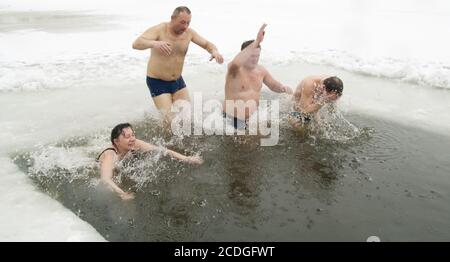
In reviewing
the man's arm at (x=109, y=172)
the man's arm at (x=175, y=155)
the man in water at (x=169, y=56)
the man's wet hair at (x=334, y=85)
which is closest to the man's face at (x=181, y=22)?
the man in water at (x=169, y=56)

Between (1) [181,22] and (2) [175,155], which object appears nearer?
(2) [175,155]

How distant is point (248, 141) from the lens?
16.1 feet

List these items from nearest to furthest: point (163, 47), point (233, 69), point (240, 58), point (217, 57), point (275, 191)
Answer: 1. point (275, 191)
2. point (163, 47)
3. point (217, 57)
4. point (240, 58)
5. point (233, 69)

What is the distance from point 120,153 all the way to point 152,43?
1.27 m

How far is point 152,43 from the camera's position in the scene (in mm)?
4457

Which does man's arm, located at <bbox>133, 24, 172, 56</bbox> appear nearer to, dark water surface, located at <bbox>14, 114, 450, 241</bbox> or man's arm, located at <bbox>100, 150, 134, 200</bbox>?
dark water surface, located at <bbox>14, 114, 450, 241</bbox>

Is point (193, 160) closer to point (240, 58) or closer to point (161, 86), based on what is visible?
point (161, 86)

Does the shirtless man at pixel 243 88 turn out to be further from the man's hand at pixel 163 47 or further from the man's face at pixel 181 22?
the man's hand at pixel 163 47

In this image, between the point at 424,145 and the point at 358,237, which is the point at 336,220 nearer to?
the point at 358,237

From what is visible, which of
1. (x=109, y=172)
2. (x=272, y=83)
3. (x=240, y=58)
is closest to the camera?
(x=109, y=172)

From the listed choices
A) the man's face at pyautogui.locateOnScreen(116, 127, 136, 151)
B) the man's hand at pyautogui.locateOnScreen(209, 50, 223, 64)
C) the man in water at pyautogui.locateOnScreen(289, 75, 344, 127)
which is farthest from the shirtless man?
the man's face at pyautogui.locateOnScreen(116, 127, 136, 151)

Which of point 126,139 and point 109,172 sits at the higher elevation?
point 126,139

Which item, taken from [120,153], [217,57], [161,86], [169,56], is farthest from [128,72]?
[120,153]
